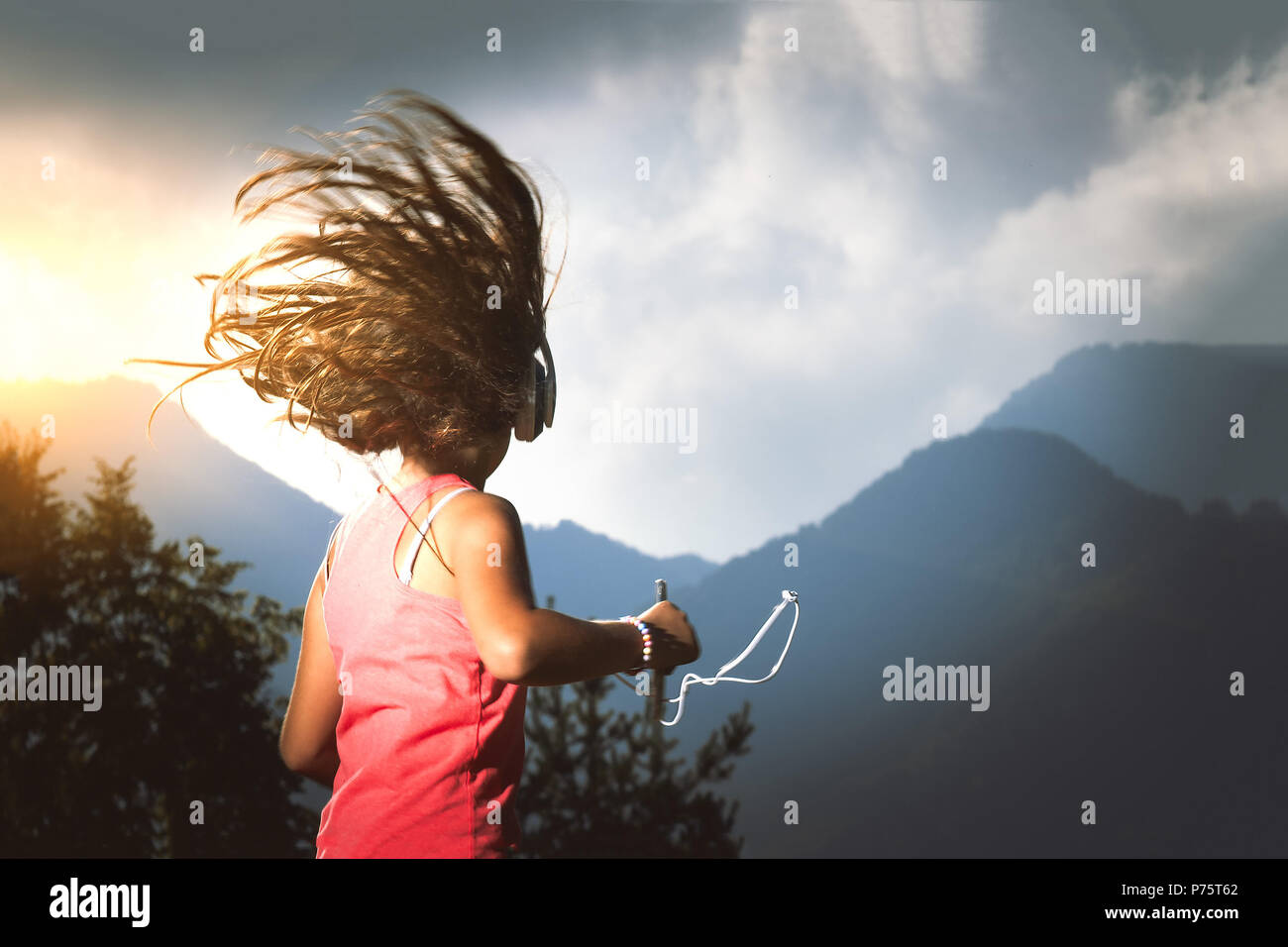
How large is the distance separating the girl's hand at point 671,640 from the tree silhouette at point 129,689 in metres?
2.29

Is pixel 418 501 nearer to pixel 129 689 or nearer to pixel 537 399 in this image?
pixel 537 399

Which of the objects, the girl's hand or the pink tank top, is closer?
the pink tank top

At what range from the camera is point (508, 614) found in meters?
0.95

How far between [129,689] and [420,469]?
2484 millimetres

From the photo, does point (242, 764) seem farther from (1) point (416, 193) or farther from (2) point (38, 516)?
(1) point (416, 193)

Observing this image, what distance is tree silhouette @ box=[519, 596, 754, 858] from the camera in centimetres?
336

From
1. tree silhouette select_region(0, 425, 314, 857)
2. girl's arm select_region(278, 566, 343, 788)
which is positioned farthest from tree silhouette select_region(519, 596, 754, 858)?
girl's arm select_region(278, 566, 343, 788)

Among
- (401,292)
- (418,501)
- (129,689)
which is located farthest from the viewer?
(129,689)

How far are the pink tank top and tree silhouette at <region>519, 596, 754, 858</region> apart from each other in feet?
7.74

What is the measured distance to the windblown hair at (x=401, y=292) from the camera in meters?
1.16

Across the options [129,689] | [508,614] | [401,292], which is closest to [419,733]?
[508,614]

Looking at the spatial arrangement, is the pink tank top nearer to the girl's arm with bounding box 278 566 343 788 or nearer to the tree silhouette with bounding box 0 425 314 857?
the girl's arm with bounding box 278 566 343 788

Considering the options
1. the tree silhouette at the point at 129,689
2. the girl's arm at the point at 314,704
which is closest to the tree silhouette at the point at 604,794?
the tree silhouette at the point at 129,689
